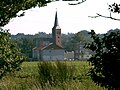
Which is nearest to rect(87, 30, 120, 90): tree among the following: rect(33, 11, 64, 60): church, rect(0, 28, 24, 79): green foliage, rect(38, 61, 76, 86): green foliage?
rect(0, 28, 24, 79): green foliage

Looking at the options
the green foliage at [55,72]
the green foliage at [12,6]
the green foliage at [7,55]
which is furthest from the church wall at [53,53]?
the green foliage at [12,6]

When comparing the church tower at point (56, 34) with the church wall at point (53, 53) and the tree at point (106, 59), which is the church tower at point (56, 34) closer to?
the church wall at point (53, 53)

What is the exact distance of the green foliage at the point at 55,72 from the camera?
11.3m

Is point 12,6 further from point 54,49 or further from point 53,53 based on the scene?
point 53,53

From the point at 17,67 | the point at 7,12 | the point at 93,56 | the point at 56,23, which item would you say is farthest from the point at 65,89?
the point at 56,23

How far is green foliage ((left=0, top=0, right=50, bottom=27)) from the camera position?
22.1 ft

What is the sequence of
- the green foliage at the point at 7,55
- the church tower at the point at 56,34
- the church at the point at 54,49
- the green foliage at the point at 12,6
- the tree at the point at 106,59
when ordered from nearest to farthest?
the tree at the point at 106,59, the green foliage at the point at 12,6, the green foliage at the point at 7,55, the church at the point at 54,49, the church tower at the point at 56,34

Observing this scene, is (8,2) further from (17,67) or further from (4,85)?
(4,85)

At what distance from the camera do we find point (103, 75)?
4.29 meters

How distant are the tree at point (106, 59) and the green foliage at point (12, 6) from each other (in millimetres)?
2679

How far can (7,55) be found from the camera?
771 centimetres

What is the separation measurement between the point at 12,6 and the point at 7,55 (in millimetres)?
1239

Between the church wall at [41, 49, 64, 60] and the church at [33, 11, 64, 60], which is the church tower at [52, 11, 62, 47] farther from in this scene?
the church wall at [41, 49, 64, 60]

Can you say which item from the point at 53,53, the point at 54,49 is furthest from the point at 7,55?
the point at 53,53
